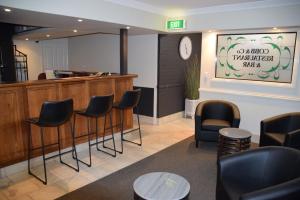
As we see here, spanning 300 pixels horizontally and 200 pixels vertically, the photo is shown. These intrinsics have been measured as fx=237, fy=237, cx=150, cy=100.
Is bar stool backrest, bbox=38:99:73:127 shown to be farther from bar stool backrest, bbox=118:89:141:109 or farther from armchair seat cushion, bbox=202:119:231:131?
armchair seat cushion, bbox=202:119:231:131

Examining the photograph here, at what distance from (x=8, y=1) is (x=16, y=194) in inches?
87.4

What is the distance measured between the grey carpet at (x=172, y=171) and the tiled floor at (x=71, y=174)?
148mm

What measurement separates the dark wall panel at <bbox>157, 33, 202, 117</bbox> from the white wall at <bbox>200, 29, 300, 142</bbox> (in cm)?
93

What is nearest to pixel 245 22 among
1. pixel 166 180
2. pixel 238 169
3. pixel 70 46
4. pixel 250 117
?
pixel 250 117

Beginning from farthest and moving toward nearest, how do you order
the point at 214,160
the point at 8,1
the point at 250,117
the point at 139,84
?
1. the point at 139,84
2. the point at 250,117
3. the point at 214,160
4. the point at 8,1

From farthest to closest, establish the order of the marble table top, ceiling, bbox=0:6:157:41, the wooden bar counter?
ceiling, bbox=0:6:157:41
the wooden bar counter
the marble table top

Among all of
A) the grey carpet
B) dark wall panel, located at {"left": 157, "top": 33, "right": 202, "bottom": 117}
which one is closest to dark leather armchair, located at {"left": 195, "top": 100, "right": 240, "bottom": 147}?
the grey carpet

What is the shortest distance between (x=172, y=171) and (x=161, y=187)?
146 cm

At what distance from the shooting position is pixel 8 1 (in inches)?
107

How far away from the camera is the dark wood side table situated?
3316 mm

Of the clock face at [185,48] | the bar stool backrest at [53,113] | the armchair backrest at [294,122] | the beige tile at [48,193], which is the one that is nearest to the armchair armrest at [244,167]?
the armchair backrest at [294,122]

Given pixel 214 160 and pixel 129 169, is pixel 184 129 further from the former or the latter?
pixel 129 169

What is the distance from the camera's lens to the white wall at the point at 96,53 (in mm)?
6250

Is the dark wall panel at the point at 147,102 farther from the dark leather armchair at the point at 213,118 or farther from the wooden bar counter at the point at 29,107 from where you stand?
the wooden bar counter at the point at 29,107
